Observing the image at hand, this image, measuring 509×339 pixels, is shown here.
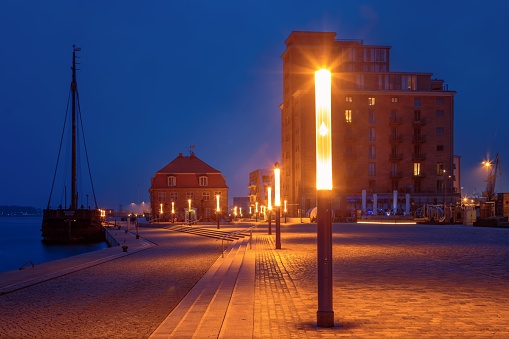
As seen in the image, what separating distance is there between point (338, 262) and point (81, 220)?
46116 mm

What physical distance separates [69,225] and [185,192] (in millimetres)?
31814

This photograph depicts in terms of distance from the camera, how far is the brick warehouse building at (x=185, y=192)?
88.0 meters

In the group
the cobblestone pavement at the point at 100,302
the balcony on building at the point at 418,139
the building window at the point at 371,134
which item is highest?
the building window at the point at 371,134

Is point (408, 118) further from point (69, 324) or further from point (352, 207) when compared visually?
point (69, 324)

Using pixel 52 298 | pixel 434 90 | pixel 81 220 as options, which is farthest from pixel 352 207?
pixel 52 298

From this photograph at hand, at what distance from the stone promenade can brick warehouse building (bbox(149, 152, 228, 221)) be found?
70176 mm

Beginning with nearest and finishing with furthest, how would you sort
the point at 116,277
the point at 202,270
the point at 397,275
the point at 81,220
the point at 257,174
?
the point at 397,275
the point at 116,277
the point at 202,270
the point at 81,220
the point at 257,174

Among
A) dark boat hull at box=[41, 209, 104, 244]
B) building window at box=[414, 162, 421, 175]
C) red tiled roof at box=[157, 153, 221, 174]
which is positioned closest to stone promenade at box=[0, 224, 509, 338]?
dark boat hull at box=[41, 209, 104, 244]

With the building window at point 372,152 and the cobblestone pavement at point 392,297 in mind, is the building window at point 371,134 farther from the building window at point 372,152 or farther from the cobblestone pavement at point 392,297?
the cobblestone pavement at point 392,297

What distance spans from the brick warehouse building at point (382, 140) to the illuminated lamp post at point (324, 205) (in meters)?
73.6

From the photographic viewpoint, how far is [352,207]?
8300 cm

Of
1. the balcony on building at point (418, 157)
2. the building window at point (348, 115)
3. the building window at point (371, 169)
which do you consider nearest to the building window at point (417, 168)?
the balcony on building at point (418, 157)

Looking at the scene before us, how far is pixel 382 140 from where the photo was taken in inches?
3324

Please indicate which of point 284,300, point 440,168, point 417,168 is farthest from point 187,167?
point 284,300
